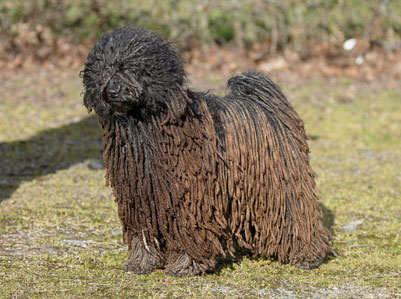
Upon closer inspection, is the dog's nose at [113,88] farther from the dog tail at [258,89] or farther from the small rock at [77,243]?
the small rock at [77,243]

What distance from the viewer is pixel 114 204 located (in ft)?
20.7

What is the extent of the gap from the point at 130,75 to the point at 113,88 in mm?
152

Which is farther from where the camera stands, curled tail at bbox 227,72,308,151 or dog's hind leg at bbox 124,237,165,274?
curled tail at bbox 227,72,308,151

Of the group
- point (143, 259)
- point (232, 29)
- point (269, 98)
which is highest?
point (232, 29)

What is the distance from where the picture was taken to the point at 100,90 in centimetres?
394

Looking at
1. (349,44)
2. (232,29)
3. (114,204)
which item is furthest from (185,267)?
(349,44)

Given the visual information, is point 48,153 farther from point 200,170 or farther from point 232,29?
point 232,29

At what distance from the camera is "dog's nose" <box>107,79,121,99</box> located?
12.7ft

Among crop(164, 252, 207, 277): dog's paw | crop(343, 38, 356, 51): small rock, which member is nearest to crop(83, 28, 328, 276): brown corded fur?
crop(164, 252, 207, 277): dog's paw

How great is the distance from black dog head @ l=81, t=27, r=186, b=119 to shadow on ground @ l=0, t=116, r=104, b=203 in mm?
2800

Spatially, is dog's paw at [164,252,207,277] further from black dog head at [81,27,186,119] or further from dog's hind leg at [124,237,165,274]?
black dog head at [81,27,186,119]

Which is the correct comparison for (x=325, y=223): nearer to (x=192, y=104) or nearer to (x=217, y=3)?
(x=192, y=104)

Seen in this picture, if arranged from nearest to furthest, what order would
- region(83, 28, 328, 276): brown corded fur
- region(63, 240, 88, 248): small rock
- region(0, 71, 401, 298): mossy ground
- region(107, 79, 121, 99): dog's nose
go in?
1. region(107, 79, 121, 99): dog's nose
2. region(83, 28, 328, 276): brown corded fur
3. region(0, 71, 401, 298): mossy ground
4. region(63, 240, 88, 248): small rock

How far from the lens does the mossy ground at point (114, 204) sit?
4.39m
